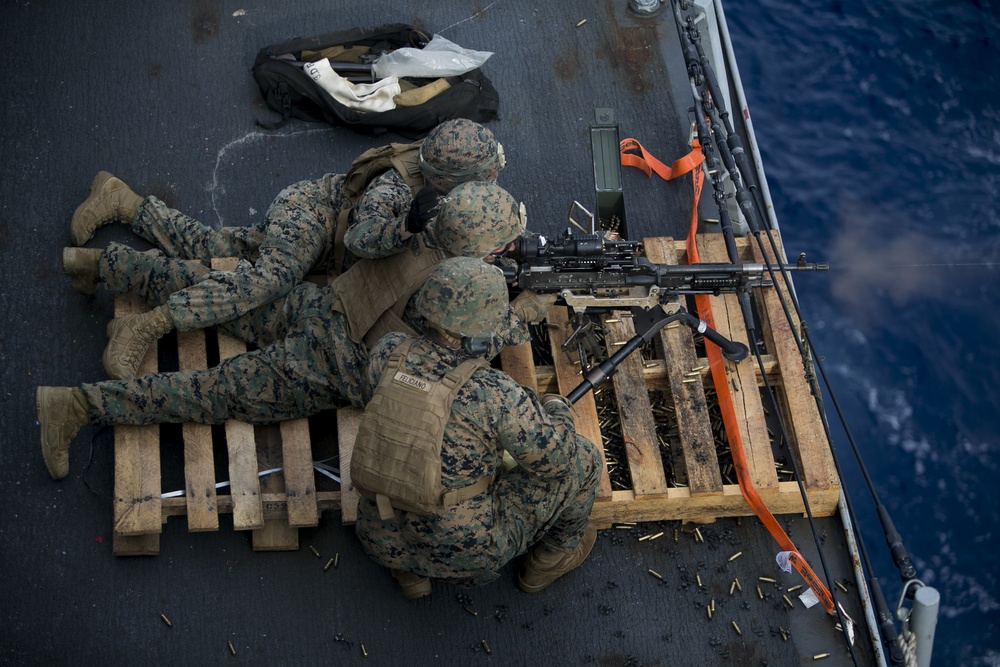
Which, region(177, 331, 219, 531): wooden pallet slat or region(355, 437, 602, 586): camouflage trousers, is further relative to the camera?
region(177, 331, 219, 531): wooden pallet slat

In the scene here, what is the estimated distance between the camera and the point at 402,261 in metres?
6.02

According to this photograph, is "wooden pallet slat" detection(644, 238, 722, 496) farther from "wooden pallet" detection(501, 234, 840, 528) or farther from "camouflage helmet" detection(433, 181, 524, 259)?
"camouflage helmet" detection(433, 181, 524, 259)

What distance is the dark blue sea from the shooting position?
7.95 m

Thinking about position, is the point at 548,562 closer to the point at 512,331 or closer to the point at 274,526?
the point at 512,331

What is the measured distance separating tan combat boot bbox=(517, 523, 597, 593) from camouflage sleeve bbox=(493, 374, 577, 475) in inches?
29.1

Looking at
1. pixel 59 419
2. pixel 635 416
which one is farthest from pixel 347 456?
pixel 635 416

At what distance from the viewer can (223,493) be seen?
21.0 ft

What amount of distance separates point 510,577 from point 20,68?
5328 mm

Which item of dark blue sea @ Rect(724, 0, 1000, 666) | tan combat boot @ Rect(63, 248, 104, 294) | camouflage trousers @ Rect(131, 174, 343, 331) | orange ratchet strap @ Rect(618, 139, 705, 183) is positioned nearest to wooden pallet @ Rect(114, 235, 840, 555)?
tan combat boot @ Rect(63, 248, 104, 294)

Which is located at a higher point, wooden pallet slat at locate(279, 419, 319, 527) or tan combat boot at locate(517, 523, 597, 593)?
wooden pallet slat at locate(279, 419, 319, 527)

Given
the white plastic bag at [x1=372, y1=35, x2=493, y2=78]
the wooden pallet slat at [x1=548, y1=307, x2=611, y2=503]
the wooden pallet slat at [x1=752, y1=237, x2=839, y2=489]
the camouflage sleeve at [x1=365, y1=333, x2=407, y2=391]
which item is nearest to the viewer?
the camouflage sleeve at [x1=365, y1=333, x2=407, y2=391]

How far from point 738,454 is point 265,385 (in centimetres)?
289

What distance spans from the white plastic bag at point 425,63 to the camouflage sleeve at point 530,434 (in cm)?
345

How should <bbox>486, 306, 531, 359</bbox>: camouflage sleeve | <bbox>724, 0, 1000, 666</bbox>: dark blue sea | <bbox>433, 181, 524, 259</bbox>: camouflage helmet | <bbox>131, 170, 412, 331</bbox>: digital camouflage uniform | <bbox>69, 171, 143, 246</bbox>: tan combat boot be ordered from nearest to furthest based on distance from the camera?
<bbox>433, 181, 524, 259</bbox>: camouflage helmet → <bbox>486, 306, 531, 359</bbox>: camouflage sleeve → <bbox>131, 170, 412, 331</bbox>: digital camouflage uniform → <bbox>69, 171, 143, 246</bbox>: tan combat boot → <bbox>724, 0, 1000, 666</bbox>: dark blue sea
